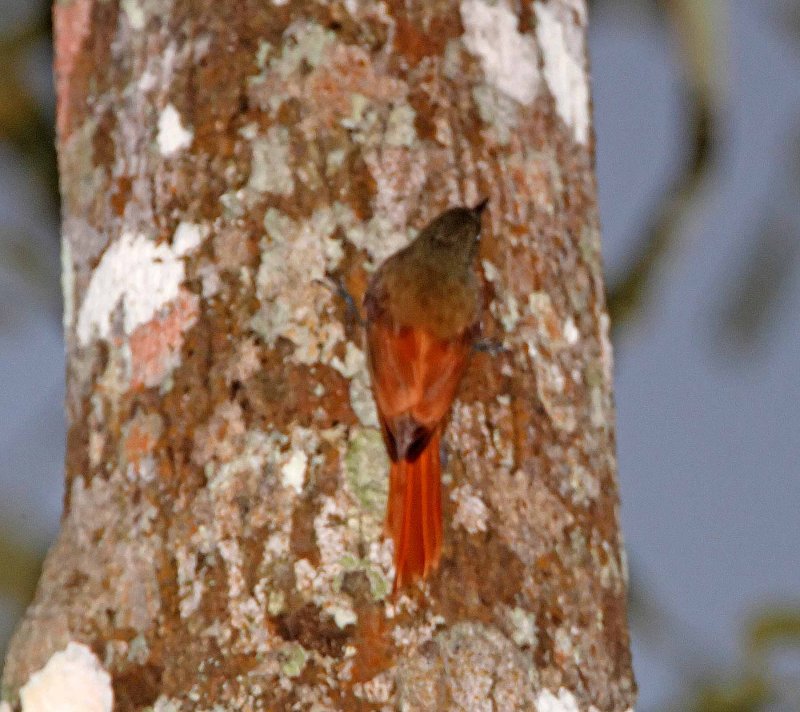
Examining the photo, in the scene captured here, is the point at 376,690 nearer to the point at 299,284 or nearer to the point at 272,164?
the point at 299,284

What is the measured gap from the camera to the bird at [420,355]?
7.13ft

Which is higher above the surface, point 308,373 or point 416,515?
point 308,373

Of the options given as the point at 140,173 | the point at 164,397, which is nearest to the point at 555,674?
the point at 164,397

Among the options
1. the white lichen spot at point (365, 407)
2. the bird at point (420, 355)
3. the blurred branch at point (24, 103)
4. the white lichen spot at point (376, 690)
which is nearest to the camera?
the white lichen spot at point (376, 690)

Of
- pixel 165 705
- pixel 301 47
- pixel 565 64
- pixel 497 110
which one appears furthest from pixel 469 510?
pixel 565 64

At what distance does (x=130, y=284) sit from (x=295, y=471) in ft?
1.79

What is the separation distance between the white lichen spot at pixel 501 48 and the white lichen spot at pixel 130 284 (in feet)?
2.35

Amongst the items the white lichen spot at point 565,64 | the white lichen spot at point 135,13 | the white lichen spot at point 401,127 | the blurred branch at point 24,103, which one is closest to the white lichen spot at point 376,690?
the white lichen spot at point 401,127

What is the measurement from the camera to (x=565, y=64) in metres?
2.89

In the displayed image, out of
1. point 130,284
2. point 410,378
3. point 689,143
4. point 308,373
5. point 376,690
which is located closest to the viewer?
point 376,690

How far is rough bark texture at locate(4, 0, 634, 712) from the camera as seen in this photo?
2.14 m

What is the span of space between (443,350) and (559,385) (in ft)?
0.73

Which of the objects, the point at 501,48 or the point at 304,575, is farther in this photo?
the point at 501,48

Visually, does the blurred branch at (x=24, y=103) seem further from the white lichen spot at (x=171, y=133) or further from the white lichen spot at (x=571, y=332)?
the white lichen spot at (x=571, y=332)
